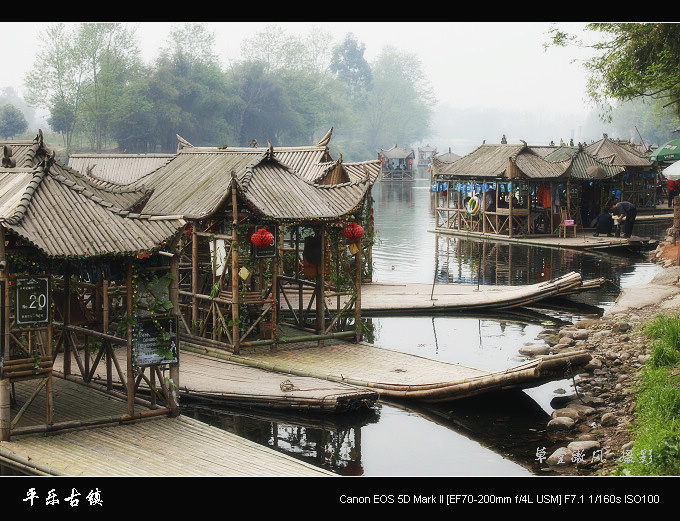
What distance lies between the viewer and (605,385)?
625 inches

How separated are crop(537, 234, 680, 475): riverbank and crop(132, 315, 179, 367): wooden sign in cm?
584

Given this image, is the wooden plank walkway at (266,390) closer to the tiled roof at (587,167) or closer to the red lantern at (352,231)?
the red lantern at (352,231)

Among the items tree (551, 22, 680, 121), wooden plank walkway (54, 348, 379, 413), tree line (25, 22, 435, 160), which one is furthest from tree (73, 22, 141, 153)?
wooden plank walkway (54, 348, 379, 413)

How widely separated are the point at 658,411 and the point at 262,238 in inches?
309

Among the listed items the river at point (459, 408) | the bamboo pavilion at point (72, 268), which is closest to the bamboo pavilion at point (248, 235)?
the river at point (459, 408)

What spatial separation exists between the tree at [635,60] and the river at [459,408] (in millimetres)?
6401

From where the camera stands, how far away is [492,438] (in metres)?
13.8

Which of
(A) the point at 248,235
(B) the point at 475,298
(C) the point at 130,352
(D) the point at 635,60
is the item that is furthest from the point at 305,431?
(D) the point at 635,60

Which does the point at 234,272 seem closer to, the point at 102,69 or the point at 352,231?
the point at 352,231

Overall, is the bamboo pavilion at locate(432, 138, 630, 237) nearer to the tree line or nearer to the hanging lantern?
the hanging lantern

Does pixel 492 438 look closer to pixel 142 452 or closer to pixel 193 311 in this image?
pixel 142 452

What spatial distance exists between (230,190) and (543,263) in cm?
1881

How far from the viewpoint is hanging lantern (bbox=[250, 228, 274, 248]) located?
54.4 feet

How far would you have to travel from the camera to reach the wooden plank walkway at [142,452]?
35.7 feet
